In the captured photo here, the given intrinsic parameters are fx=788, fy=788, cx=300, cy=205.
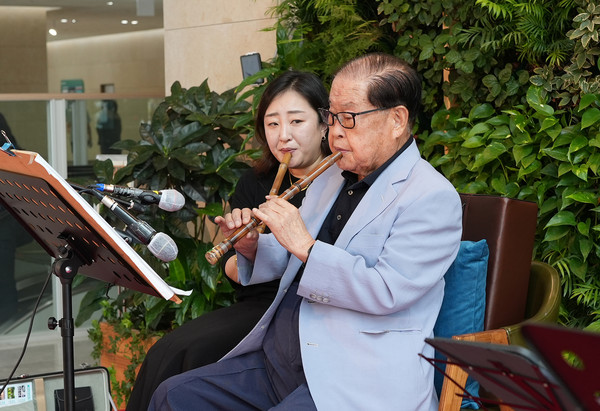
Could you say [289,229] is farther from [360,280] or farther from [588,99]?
[588,99]

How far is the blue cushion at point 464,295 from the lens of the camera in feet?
7.04

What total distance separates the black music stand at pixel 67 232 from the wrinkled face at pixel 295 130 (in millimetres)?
913

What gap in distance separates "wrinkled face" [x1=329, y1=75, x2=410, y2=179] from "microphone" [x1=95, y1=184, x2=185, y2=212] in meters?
0.47

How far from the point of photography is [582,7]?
8.63 feet

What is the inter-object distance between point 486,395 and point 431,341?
1.02 m

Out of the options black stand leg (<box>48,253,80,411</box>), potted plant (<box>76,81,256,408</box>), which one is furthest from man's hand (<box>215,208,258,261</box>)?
potted plant (<box>76,81,256,408</box>)

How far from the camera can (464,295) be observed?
215 centimetres

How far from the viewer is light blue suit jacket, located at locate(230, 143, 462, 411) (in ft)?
6.27

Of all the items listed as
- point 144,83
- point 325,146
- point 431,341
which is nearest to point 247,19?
point 325,146

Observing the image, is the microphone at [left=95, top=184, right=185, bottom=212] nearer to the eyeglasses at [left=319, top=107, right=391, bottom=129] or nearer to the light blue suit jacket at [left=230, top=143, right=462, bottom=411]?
the light blue suit jacket at [left=230, top=143, right=462, bottom=411]

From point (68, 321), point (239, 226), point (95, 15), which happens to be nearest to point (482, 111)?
point (239, 226)

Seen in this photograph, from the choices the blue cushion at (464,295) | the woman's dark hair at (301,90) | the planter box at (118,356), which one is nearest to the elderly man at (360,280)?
the blue cushion at (464,295)

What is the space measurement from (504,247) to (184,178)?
186 cm

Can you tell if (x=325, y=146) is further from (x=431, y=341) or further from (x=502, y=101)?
(x=431, y=341)
